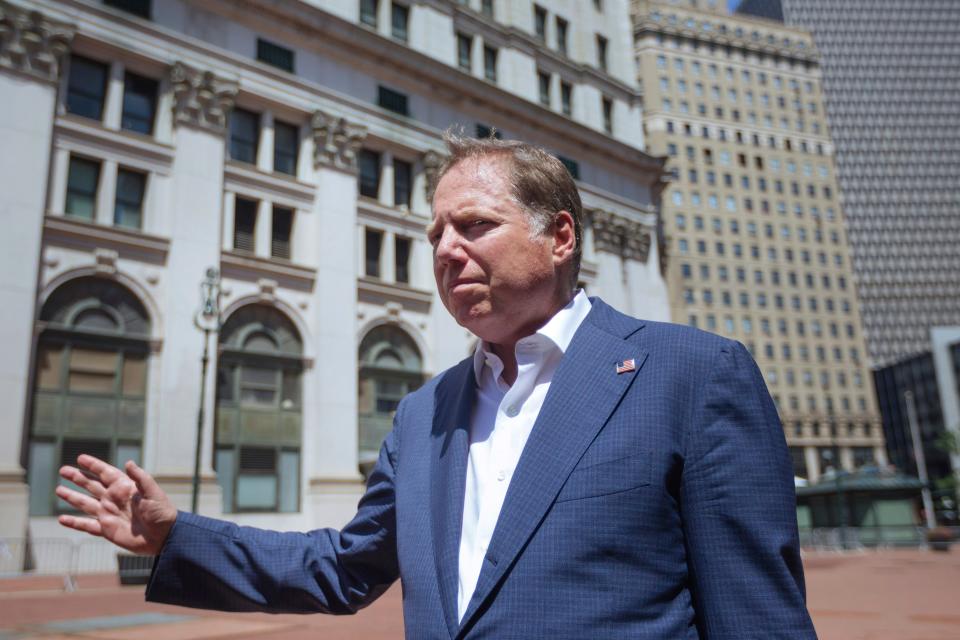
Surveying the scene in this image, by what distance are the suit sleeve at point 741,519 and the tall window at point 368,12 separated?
33162 mm

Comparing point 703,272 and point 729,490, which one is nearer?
point 729,490

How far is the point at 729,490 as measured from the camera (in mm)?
1921

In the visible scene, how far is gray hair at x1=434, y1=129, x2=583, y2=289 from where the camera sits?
2480 mm

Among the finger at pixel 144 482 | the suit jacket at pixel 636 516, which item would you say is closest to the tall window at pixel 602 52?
the suit jacket at pixel 636 516

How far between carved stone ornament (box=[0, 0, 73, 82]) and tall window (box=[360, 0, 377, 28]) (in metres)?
12.7

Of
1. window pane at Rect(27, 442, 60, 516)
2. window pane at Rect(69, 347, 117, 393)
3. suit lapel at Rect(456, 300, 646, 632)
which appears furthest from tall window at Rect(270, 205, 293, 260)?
suit lapel at Rect(456, 300, 646, 632)

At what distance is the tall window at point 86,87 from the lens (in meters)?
23.8

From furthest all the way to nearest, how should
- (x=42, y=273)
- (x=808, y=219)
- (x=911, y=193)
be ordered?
1. (x=911, y=193)
2. (x=808, y=219)
3. (x=42, y=273)

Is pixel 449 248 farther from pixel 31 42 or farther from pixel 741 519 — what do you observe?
pixel 31 42

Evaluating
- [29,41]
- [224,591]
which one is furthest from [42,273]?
[224,591]

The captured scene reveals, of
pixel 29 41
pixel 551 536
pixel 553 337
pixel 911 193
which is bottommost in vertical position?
pixel 551 536

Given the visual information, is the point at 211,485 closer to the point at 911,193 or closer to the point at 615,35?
the point at 615,35

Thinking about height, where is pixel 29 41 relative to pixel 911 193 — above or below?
below

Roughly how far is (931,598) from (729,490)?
45.3 feet
